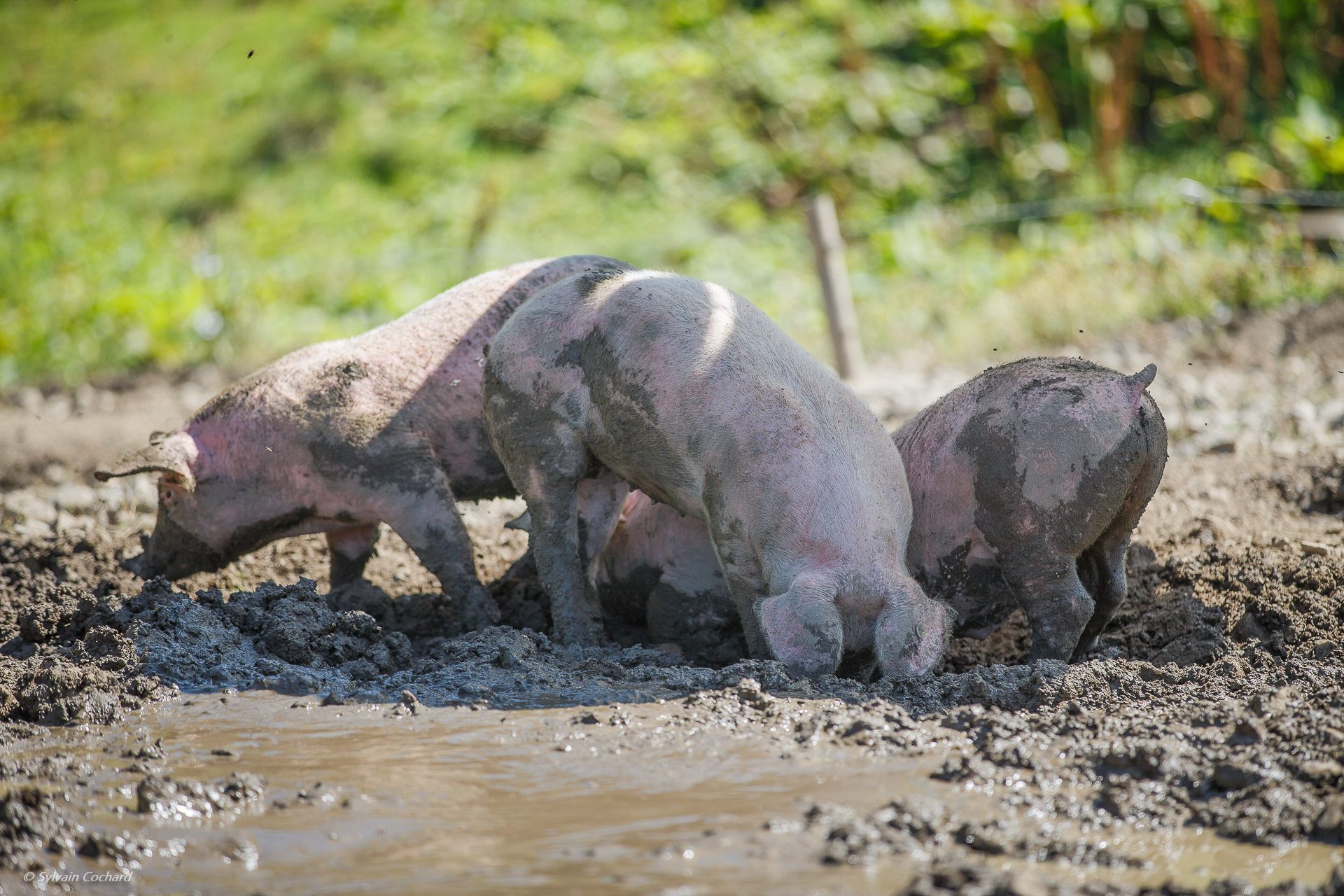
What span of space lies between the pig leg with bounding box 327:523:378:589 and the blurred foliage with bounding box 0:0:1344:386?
201 inches

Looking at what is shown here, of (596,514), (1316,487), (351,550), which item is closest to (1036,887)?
(596,514)

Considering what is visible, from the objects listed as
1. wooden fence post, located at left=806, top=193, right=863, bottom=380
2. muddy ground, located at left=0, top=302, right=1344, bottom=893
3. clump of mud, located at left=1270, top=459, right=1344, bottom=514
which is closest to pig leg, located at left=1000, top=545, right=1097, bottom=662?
muddy ground, located at left=0, top=302, right=1344, bottom=893

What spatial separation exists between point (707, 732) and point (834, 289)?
6.49 metres

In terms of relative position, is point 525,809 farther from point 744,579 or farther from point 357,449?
point 357,449

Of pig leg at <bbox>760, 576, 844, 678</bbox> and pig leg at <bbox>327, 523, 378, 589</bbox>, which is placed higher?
pig leg at <bbox>760, 576, 844, 678</bbox>

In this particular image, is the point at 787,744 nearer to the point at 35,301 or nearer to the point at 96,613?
the point at 96,613

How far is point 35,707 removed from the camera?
4.11 m

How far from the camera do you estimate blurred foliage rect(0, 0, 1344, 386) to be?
440 inches

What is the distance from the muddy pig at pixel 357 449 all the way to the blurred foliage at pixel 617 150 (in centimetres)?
509

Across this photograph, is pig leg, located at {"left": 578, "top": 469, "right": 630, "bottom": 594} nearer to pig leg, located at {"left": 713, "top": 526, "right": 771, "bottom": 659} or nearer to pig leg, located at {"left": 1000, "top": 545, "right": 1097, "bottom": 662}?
pig leg, located at {"left": 713, "top": 526, "right": 771, "bottom": 659}

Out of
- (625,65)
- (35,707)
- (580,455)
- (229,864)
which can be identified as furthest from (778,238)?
(229,864)

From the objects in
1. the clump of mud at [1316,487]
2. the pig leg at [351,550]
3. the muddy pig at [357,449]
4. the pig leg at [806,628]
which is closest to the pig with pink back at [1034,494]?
the pig leg at [806,628]

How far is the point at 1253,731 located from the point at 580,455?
2.27 m

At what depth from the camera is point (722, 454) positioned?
4.30 meters
